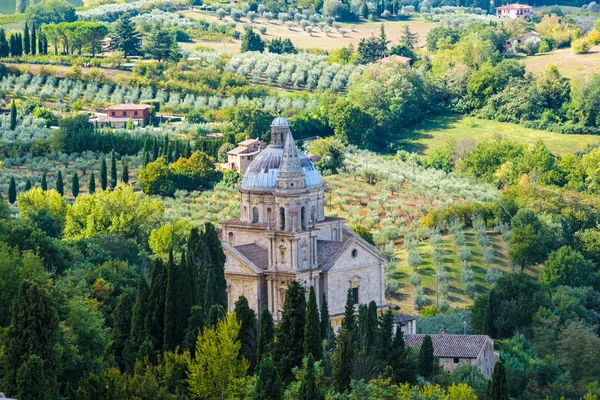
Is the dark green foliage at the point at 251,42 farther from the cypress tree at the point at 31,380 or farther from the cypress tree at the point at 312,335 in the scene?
the cypress tree at the point at 31,380

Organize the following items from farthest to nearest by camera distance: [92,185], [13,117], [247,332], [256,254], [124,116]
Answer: [124,116], [13,117], [92,185], [256,254], [247,332]

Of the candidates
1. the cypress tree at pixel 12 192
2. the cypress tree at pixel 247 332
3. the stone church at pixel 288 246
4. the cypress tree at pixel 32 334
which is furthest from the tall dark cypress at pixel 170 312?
the cypress tree at pixel 12 192

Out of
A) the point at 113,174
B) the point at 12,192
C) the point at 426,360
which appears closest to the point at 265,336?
the point at 426,360

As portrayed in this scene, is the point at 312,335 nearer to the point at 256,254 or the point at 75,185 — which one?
the point at 256,254

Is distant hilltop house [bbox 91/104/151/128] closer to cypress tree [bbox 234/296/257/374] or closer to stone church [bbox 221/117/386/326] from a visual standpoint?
stone church [bbox 221/117/386/326]

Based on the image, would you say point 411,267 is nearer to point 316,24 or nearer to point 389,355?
point 389,355

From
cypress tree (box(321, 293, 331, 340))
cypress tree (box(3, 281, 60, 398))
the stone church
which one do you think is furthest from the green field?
cypress tree (box(3, 281, 60, 398))

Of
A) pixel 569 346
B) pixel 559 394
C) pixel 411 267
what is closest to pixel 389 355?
pixel 559 394
